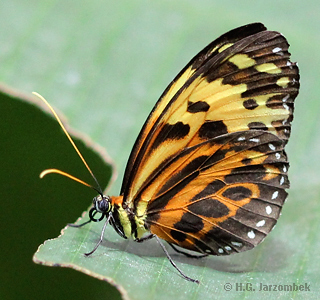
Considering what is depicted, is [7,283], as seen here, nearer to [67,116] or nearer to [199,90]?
[67,116]

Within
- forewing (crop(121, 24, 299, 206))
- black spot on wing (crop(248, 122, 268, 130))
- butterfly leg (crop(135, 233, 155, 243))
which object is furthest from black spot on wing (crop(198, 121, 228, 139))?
butterfly leg (crop(135, 233, 155, 243))

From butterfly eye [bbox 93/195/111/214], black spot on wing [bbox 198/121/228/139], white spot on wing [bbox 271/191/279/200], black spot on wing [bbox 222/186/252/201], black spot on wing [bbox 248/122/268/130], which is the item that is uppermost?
black spot on wing [bbox 248/122/268/130]

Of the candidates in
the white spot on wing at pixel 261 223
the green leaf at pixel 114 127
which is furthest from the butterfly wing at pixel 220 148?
the green leaf at pixel 114 127

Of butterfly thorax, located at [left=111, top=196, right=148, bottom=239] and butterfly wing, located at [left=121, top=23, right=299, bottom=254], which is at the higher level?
butterfly wing, located at [left=121, top=23, right=299, bottom=254]

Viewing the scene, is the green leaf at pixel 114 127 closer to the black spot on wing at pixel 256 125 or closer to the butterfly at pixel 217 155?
the butterfly at pixel 217 155

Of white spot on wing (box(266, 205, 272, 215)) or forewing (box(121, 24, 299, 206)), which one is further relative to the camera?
white spot on wing (box(266, 205, 272, 215))

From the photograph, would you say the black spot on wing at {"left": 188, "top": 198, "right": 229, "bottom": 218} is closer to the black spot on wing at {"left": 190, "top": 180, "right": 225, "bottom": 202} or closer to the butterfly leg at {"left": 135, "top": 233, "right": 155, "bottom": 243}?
the black spot on wing at {"left": 190, "top": 180, "right": 225, "bottom": 202}

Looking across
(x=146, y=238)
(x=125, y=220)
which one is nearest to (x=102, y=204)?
(x=125, y=220)

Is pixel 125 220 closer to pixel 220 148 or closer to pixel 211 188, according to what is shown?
pixel 211 188
